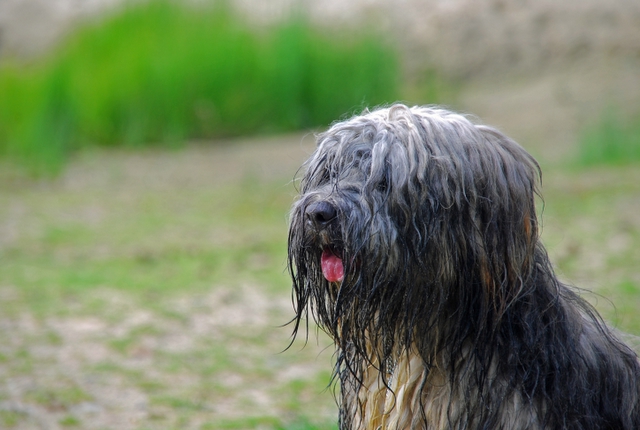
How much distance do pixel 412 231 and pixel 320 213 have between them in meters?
0.32

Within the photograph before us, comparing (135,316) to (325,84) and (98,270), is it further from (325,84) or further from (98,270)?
(325,84)

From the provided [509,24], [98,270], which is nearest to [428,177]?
[98,270]

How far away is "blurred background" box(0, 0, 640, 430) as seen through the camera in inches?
217

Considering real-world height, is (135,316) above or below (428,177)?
below

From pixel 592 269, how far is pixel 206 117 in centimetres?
789

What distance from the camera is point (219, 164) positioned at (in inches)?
477

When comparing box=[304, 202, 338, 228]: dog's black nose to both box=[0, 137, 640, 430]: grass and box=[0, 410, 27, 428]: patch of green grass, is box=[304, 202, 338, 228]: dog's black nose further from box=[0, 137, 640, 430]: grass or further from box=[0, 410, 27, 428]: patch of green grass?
box=[0, 410, 27, 428]: patch of green grass

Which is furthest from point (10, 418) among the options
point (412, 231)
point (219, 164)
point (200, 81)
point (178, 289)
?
point (200, 81)

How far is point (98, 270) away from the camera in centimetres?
764

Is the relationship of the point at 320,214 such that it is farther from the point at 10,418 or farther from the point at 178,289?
the point at 178,289

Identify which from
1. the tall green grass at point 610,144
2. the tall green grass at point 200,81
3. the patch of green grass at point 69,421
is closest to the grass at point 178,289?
the patch of green grass at point 69,421

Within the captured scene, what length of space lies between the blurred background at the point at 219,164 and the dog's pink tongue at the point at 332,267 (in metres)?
1.25

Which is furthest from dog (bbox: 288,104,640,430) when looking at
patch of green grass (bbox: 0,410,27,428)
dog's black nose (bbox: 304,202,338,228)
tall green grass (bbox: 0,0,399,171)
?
tall green grass (bbox: 0,0,399,171)

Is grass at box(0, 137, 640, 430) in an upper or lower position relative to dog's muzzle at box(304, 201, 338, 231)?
lower
